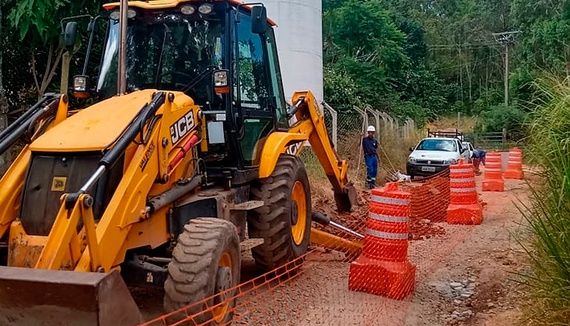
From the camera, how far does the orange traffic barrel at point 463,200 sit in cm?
1095

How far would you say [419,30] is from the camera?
4619cm

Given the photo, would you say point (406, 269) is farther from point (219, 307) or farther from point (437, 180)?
point (437, 180)

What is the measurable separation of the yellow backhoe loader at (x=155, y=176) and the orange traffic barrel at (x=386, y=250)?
0.88m

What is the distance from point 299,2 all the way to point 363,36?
45.2 ft

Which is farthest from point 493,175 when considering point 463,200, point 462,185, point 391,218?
point 391,218

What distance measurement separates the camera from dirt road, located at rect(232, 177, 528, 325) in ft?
18.8

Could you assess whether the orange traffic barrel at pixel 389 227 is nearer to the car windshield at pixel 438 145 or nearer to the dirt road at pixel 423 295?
the dirt road at pixel 423 295

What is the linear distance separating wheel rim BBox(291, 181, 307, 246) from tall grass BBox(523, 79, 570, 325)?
2.73 m

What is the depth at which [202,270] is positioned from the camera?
4.57m

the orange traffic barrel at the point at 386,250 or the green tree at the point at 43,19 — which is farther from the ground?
the green tree at the point at 43,19

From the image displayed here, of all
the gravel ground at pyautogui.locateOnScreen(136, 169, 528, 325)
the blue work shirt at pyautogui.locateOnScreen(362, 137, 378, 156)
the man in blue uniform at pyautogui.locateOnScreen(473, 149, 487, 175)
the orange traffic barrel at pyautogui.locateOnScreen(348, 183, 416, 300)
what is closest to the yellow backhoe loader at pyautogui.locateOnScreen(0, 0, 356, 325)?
the gravel ground at pyautogui.locateOnScreen(136, 169, 528, 325)

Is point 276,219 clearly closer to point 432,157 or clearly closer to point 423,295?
point 423,295

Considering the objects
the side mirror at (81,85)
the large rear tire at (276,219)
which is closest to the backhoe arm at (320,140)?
the large rear tire at (276,219)

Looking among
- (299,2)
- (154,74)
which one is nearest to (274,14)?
(299,2)
